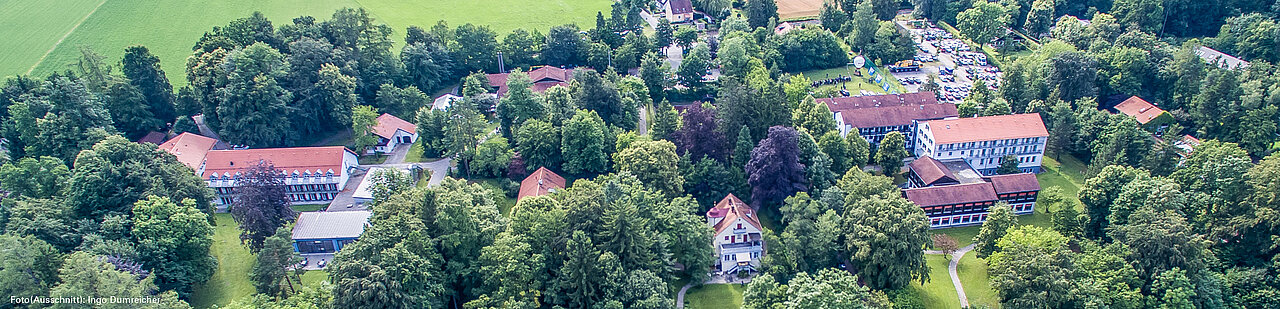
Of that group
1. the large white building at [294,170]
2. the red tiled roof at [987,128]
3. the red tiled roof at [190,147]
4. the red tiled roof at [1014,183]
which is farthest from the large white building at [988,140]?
the red tiled roof at [190,147]

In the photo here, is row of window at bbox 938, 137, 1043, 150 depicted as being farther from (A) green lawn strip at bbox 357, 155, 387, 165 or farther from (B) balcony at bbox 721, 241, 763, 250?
(A) green lawn strip at bbox 357, 155, 387, 165

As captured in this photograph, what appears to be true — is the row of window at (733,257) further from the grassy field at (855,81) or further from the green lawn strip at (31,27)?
the green lawn strip at (31,27)

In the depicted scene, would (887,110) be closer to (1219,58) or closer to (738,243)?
(738,243)

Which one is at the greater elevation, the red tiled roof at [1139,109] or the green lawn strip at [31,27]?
the green lawn strip at [31,27]

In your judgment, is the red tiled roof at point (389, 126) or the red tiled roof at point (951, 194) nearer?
the red tiled roof at point (951, 194)

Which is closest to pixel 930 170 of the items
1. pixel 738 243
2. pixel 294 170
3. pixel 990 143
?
pixel 990 143

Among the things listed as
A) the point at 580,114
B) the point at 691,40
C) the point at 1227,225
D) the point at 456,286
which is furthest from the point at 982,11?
the point at 456,286
